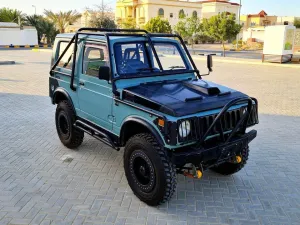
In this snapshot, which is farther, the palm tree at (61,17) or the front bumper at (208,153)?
the palm tree at (61,17)

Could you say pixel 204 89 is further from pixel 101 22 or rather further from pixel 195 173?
pixel 101 22

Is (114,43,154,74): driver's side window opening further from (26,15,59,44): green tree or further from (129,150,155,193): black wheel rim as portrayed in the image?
(26,15,59,44): green tree

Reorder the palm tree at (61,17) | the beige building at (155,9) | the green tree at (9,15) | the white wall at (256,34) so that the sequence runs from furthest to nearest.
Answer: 1. the beige building at (155,9)
2. the white wall at (256,34)
3. the green tree at (9,15)
4. the palm tree at (61,17)

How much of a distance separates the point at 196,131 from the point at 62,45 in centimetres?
338

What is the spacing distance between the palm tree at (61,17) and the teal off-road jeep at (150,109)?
41.6 meters

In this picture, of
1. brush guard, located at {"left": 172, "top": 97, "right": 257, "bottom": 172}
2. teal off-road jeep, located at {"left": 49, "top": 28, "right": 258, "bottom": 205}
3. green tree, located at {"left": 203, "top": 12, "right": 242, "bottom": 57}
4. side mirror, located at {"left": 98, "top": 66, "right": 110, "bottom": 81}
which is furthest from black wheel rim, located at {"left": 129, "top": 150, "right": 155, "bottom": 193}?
green tree, located at {"left": 203, "top": 12, "right": 242, "bottom": 57}

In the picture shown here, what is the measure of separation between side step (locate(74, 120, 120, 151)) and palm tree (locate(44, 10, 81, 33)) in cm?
4237

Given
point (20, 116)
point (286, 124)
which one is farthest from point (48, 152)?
point (286, 124)

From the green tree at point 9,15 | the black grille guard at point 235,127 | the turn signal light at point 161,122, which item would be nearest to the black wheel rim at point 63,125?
the turn signal light at point 161,122

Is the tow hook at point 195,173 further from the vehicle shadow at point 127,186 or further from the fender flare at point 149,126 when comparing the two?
the fender flare at point 149,126

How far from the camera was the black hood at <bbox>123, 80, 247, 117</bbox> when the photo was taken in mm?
3438

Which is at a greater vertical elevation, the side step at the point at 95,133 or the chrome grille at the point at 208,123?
the chrome grille at the point at 208,123

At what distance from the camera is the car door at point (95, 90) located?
4312mm

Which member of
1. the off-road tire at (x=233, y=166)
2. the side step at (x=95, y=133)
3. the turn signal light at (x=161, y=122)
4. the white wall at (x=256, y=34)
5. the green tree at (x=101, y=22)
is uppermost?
the green tree at (x=101, y=22)
